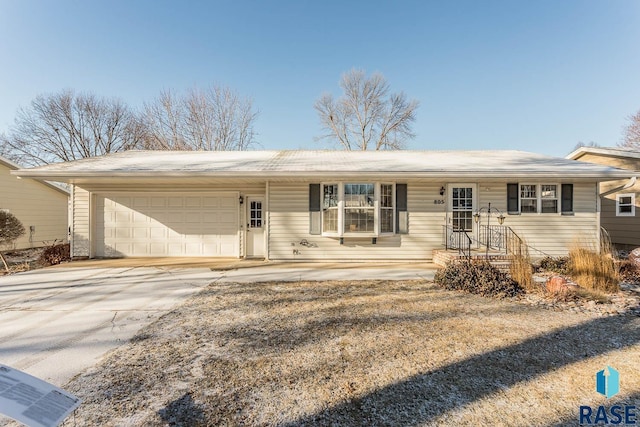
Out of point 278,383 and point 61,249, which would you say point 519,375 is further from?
point 61,249

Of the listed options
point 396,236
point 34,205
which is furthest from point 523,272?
point 34,205

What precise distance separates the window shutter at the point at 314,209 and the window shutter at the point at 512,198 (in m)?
5.46

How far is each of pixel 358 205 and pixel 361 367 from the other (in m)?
5.41

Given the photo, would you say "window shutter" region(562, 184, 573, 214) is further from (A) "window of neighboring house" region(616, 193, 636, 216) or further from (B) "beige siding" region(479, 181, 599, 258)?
(A) "window of neighboring house" region(616, 193, 636, 216)

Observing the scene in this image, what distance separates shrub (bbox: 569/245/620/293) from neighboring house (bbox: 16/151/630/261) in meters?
2.57

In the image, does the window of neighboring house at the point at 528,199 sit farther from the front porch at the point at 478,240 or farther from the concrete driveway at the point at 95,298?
the concrete driveway at the point at 95,298

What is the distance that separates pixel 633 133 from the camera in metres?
19.5

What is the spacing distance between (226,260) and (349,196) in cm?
418

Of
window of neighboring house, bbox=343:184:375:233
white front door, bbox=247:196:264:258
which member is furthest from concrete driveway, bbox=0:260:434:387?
window of neighboring house, bbox=343:184:375:233

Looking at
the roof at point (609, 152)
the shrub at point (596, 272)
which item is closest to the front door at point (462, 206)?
the shrub at point (596, 272)

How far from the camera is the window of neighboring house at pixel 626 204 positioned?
1021cm

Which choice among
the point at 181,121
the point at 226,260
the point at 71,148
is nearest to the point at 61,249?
the point at 226,260

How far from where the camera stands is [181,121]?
761 inches

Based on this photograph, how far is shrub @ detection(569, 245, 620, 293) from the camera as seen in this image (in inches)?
202
